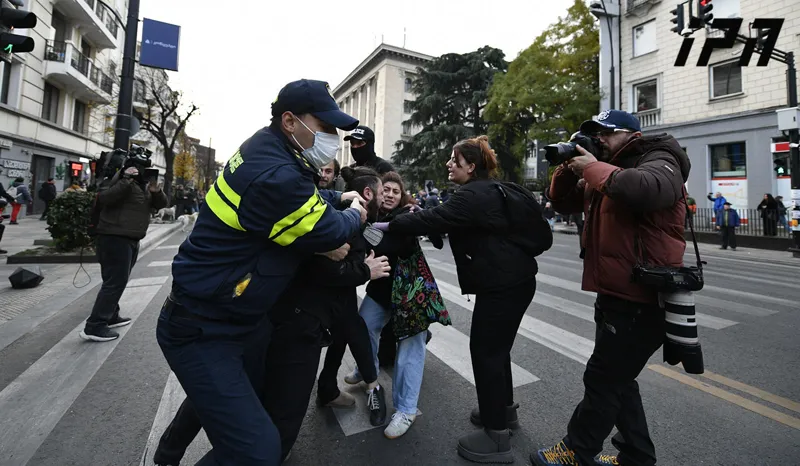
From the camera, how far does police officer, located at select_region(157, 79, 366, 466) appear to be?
1633 millimetres

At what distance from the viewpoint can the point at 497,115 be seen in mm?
24578

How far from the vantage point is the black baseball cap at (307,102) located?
1.87 meters

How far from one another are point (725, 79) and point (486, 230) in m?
23.9

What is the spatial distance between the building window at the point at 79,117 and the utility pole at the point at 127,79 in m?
22.8

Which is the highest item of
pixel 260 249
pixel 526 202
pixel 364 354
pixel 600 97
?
pixel 600 97

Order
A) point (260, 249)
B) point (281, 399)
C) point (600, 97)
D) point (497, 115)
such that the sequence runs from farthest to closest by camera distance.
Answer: point (497, 115) → point (600, 97) → point (281, 399) → point (260, 249)

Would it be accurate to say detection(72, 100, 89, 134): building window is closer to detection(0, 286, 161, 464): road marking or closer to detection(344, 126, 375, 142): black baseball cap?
detection(0, 286, 161, 464): road marking

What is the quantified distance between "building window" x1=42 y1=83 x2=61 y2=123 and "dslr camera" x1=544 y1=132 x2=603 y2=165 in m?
28.8

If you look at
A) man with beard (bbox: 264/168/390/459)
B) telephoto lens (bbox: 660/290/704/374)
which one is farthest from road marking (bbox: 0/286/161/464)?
telephoto lens (bbox: 660/290/704/374)

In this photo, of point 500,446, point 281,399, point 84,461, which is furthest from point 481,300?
point 84,461

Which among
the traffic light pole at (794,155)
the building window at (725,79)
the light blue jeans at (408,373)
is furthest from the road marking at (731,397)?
the building window at (725,79)

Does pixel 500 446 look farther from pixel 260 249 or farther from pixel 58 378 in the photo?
pixel 58 378

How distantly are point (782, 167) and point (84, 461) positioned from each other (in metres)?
19.7

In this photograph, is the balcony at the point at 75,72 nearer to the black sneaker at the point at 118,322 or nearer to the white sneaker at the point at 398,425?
the black sneaker at the point at 118,322
